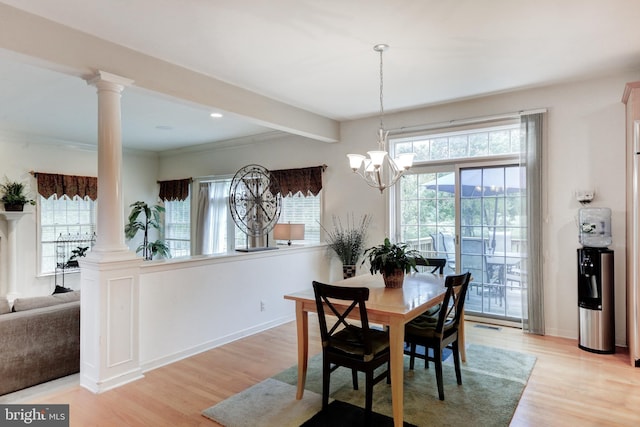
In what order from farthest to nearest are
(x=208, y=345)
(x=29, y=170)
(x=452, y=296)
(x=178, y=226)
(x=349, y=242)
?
1. (x=178, y=226)
2. (x=29, y=170)
3. (x=349, y=242)
4. (x=208, y=345)
5. (x=452, y=296)

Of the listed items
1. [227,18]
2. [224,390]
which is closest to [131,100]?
[227,18]

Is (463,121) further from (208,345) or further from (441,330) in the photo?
(208,345)

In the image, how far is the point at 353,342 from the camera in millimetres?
2627

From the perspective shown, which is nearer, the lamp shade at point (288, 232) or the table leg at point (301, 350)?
the table leg at point (301, 350)

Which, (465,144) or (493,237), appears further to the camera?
(465,144)

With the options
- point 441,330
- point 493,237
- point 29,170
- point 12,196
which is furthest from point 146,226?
point 441,330

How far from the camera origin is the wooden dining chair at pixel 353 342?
2.41 meters

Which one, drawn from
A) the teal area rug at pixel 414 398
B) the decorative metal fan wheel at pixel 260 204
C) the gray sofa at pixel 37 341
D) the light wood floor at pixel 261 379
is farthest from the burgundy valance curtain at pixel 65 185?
the teal area rug at pixel 414 398

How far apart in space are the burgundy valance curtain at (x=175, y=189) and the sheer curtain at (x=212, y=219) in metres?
0.47

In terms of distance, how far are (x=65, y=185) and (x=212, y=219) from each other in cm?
262

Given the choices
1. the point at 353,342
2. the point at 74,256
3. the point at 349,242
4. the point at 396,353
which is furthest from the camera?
the point at 74,256

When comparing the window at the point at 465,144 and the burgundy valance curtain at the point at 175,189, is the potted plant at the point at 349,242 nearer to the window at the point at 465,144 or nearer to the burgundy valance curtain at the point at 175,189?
the window at the point at 465,144

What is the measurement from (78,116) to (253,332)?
3.81m

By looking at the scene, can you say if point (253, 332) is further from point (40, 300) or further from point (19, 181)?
point (19, 181)
